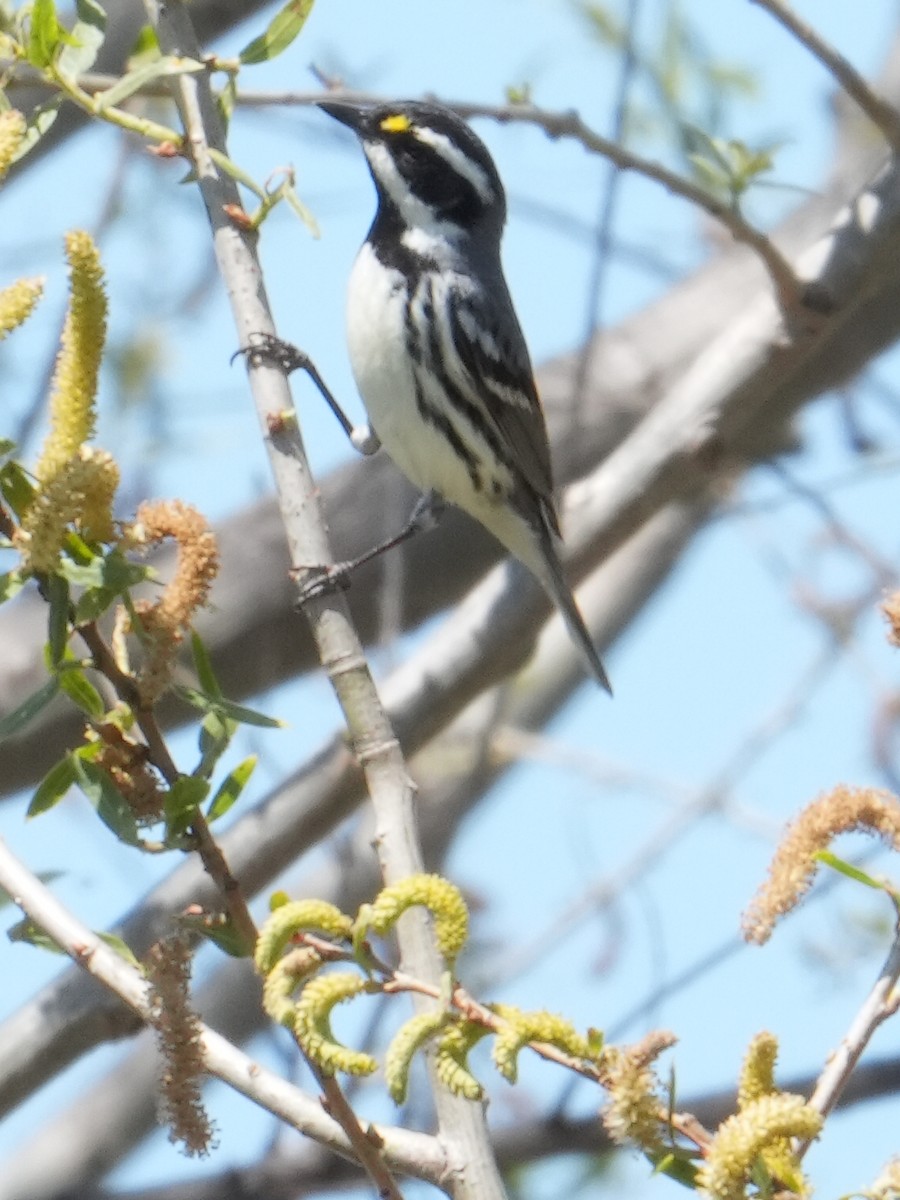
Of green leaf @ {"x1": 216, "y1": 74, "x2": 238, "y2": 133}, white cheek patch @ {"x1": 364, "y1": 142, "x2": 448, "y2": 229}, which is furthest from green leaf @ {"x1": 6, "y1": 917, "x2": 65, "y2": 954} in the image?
white cheek patch @ {"x1": 364, "y1": 142, "x2": 448, "y2": 229}

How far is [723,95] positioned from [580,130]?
51.0 inches

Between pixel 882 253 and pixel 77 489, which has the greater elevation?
pixel 882 253

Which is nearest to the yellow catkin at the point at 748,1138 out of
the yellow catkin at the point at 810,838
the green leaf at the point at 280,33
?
the yellow catkin at the point at 810,838

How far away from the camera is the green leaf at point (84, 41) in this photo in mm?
2037

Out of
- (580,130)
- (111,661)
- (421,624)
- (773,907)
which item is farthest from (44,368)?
(773,907)

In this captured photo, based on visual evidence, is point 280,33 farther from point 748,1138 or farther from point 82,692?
Result: point 748,1138

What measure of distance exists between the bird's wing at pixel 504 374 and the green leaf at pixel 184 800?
2.80 metres

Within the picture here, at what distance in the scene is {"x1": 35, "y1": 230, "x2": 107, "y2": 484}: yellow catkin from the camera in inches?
57.1

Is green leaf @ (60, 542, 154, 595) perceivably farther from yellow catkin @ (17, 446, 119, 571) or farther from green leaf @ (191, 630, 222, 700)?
green leaf @ (191, 630, 222, 700)

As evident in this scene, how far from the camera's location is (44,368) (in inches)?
186

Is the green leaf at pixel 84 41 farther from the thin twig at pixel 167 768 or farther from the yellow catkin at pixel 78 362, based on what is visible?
the thin twig at pixel 167 768

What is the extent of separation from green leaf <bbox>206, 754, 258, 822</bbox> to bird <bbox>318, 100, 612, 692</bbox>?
8.23 feet

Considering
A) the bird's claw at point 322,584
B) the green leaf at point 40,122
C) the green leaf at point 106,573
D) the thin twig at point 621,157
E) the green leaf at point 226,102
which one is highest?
the thin twig at point 621,157

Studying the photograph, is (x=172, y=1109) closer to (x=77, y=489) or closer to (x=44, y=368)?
(x=77, y=489)
